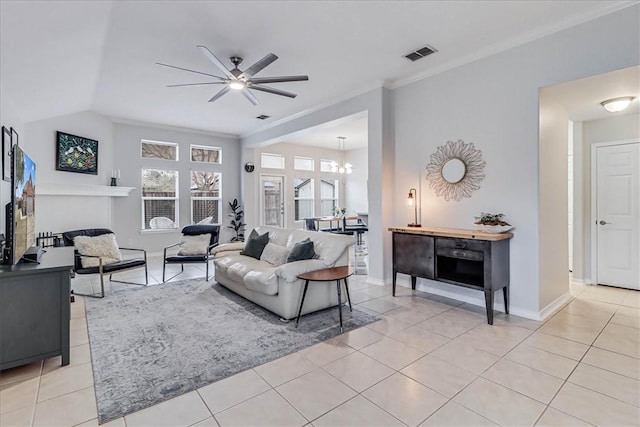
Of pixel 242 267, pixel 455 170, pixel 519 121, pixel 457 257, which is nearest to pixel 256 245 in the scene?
pixel 242 267

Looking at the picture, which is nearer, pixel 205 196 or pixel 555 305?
pixel 555 305

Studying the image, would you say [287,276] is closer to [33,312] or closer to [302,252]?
[302,252]

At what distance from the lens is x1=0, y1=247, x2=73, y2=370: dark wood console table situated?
223 cm

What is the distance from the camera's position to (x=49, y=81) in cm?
376

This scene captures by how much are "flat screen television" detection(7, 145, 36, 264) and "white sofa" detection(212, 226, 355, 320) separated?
196cm

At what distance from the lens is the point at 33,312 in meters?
2.33

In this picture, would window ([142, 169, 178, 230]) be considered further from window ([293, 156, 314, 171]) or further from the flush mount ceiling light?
the flush mount ceiling light

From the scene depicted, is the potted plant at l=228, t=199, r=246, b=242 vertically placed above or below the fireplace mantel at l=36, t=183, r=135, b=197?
below

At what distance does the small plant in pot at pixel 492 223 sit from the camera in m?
3.37

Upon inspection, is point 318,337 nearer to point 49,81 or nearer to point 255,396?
point 255,396

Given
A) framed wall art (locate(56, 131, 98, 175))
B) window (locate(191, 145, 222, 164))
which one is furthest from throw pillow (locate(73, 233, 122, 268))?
window (locate(191, 145, 222, 164))

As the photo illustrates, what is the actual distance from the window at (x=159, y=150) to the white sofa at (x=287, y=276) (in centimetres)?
407

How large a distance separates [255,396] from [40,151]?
19.2ft

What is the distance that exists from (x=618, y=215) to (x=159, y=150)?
8.43 meters
